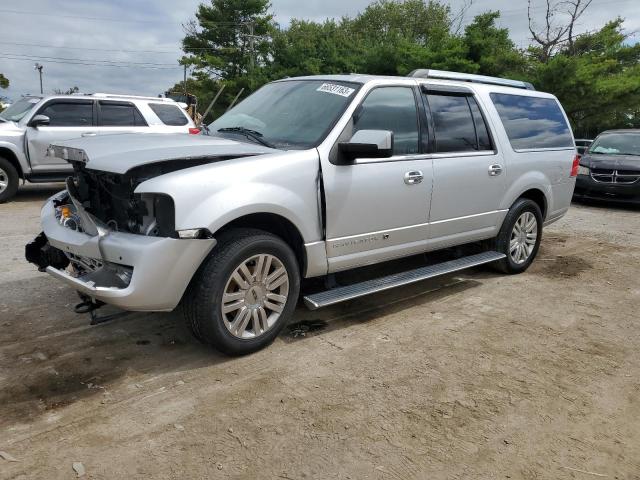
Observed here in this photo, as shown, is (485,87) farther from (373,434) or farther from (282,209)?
(373,434)

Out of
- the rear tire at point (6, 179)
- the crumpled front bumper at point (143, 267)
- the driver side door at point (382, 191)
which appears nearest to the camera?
the crumpled front bumper at point (143, 267)

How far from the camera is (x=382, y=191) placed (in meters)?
4.11

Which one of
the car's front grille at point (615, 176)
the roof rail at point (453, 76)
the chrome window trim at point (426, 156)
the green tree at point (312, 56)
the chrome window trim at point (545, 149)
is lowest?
the car's front grille at point (615, 176)

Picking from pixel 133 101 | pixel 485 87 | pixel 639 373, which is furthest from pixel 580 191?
pixel 133 101

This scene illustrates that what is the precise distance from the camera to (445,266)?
4.87 metres

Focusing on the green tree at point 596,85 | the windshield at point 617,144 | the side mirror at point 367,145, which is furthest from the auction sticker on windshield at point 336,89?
the green tree at point 596,85

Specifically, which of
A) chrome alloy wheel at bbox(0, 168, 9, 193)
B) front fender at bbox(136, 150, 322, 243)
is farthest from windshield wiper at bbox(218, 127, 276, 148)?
chrome alloy wheel at bbox(0, 168, 9, 193)

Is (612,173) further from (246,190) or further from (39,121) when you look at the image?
(39,121)

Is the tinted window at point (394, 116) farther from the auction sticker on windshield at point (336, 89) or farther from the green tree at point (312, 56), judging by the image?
the green tree at point (312, 56)

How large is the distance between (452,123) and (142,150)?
8.89ft

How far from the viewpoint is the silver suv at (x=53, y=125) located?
30.6ft

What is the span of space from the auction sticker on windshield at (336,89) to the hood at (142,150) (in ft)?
2.58

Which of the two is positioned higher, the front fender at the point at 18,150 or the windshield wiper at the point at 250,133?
the windshield wiper at the point at 250,133

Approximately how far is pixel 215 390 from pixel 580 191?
33.2 ft
